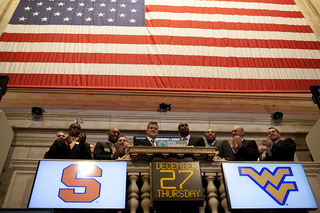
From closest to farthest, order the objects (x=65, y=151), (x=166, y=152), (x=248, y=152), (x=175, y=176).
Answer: (x=175, y=176), (x=166, y=152), (x=65, y=151), (x=248, y=152)

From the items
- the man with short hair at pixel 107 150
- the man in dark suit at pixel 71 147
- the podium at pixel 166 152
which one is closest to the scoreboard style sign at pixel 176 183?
the podium at pixel 166 152

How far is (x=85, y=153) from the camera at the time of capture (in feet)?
14.1

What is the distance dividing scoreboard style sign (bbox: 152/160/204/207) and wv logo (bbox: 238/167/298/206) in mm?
700

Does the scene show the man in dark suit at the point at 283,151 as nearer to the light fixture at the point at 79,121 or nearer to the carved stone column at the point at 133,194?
the carved stone column at the point at 133,194

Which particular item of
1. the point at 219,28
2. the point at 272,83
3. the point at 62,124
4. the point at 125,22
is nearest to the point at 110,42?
the point at 125,22

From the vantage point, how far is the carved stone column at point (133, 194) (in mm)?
3305

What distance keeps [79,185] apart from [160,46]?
22.0 feet

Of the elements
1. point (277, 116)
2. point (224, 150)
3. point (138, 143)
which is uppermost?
point (277, 116)

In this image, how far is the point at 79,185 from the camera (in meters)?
3.43

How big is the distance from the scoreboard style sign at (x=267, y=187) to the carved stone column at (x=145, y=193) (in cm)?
101

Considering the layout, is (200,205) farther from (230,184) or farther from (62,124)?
(62,124)

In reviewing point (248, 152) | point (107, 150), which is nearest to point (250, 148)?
point (248, 152)

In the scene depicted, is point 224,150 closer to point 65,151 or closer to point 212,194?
point 212,194

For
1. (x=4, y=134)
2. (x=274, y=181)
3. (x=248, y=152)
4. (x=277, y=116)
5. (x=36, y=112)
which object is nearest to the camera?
(x=274, y=181)
